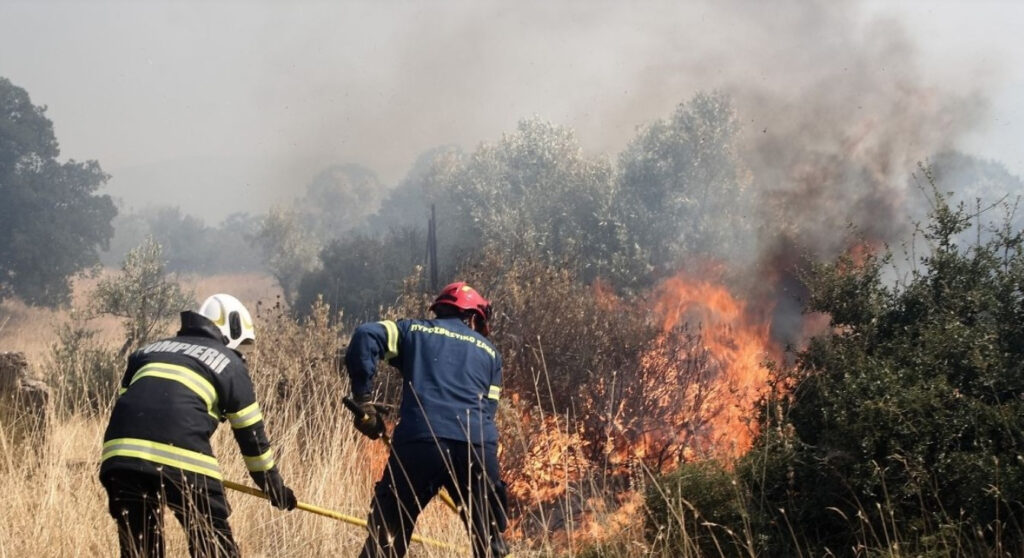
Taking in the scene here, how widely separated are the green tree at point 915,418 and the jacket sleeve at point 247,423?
2.50m

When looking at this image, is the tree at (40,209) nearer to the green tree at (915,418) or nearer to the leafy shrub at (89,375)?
the leafy shrub at (89,375)

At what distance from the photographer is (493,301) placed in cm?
1051

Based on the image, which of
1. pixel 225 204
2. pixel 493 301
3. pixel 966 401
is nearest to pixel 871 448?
pixel 966 401

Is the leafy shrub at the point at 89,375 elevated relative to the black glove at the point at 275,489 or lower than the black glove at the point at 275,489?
elevated

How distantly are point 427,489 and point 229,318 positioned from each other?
1373 mm

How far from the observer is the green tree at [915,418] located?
4.79m

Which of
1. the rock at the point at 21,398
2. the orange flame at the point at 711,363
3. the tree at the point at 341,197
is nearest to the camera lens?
the rock at the point at 21,398

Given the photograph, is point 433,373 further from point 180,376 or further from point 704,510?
point 704,510

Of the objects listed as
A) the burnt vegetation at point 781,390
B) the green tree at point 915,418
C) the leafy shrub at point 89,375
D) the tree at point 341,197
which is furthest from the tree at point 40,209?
the tree at point 341,197

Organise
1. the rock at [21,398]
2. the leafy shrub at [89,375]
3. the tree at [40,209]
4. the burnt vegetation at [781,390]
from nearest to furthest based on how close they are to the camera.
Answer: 1. the burnt vegetation at [781,390]
2. the rock at [21,398]
3. the leafy shrub at [89,375]
4. the tree at [40,209]

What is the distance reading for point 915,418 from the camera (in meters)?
5.16

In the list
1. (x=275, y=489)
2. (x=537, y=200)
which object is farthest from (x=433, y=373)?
(x=537, y=200)

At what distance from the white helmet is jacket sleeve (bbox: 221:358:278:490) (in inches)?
11.5

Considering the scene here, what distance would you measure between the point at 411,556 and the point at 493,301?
504cm
